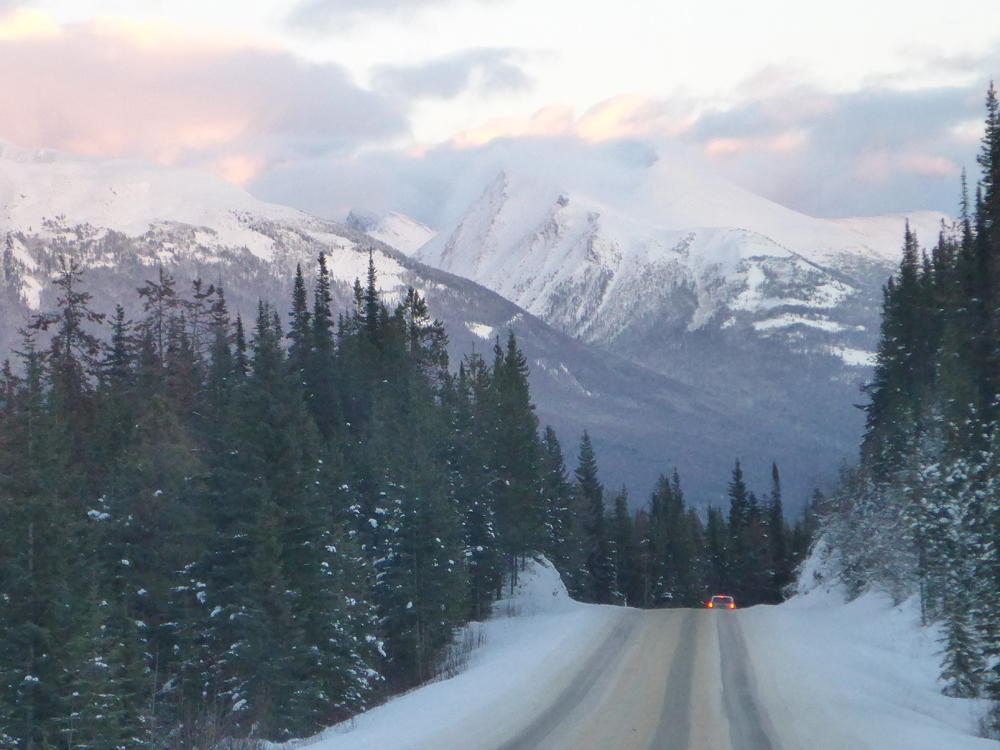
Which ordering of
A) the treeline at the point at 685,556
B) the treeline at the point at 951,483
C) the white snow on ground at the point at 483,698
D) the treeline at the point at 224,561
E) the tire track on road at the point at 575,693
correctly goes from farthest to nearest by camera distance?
the treeline at the point at 685,556 → the treeline at the point at 224,561 → the treeline at the point at 951,483 → the white snow on ground at the point at 483,698 → the tire track on road at the point at 575,693

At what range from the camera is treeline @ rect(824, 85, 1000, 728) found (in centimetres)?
2123

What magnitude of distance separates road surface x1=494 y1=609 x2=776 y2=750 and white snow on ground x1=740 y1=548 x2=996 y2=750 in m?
0.53

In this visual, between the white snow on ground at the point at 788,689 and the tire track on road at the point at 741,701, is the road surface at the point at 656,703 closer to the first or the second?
the tire track on road at the point at 741,701

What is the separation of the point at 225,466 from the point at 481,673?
13545 mm

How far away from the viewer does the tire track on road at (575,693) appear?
15.0 m

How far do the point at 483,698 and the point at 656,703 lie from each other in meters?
3.07

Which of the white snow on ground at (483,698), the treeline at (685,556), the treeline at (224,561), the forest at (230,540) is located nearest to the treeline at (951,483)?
the white snow on ground at (483,698)

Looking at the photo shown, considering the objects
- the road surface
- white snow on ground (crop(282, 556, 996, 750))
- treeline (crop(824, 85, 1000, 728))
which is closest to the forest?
white snow on ground (crop(282, 556, 996, 750))

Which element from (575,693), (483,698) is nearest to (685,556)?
(575,693)

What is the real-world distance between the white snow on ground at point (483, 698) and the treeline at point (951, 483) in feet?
26.9

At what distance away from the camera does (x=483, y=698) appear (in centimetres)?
1806

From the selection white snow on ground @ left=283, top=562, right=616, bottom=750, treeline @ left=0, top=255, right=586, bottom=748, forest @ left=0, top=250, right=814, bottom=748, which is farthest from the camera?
forest @ left=0, top=250, right=814, bottom=748

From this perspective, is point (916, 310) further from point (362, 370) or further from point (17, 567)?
point (17, 567)

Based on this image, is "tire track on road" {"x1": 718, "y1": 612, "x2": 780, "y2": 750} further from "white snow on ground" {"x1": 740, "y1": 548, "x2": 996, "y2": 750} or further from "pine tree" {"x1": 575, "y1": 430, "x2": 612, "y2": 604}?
"pine tree" {"x1": 575, "y1": 430, "x2": 612, "y2": 604}
